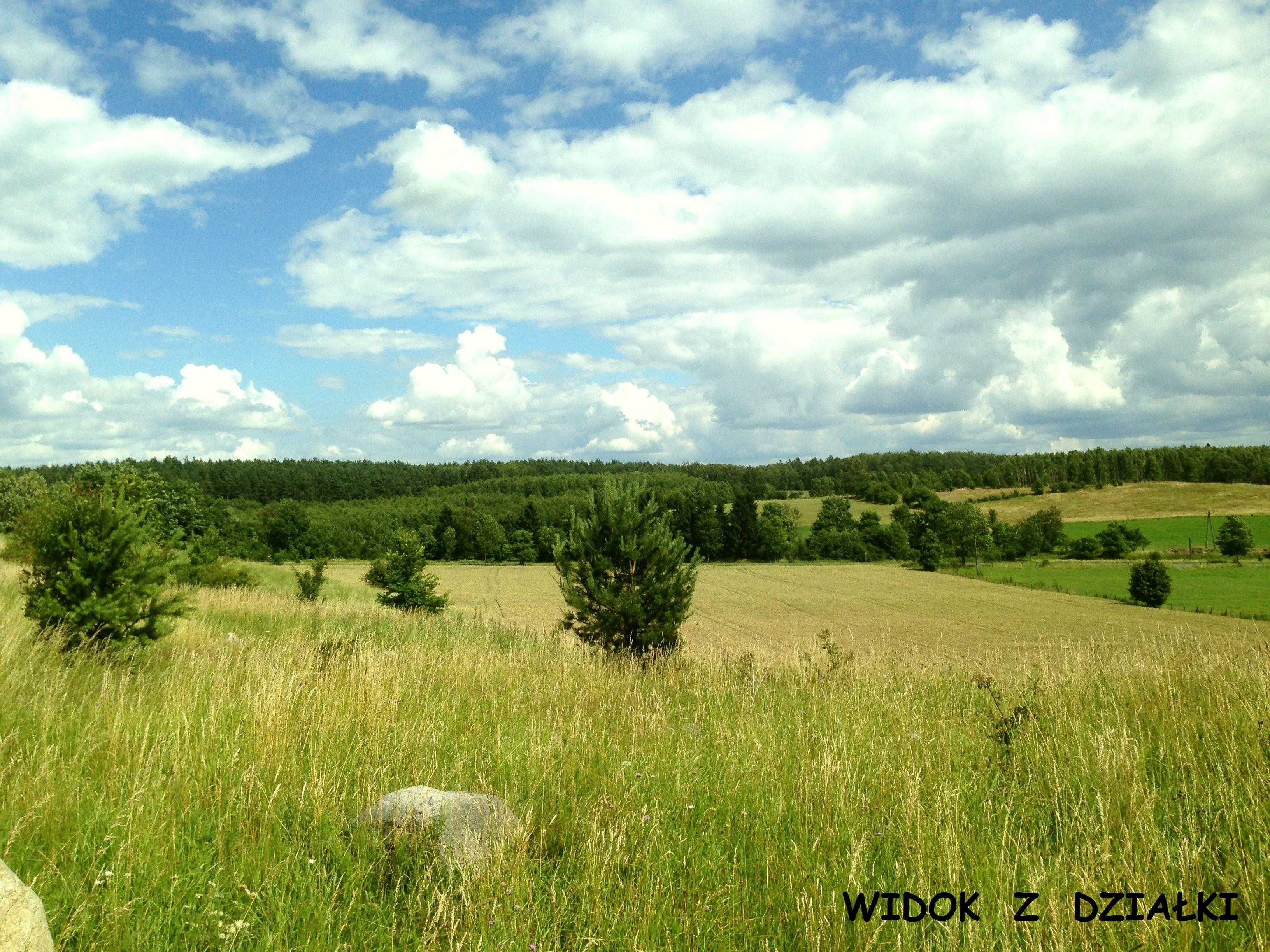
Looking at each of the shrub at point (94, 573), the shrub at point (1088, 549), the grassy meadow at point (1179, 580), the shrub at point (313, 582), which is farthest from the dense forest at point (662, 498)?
the shrub at point (94, 573)

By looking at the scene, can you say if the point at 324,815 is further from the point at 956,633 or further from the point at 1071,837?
the point at 956,633

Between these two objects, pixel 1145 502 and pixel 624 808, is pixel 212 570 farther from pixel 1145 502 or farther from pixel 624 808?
pixel 1145 502

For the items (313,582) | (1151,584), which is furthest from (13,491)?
(1151,584)

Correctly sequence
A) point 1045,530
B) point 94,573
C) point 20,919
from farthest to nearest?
1. point 1045,530
2. point 94,573
3. point 20,919

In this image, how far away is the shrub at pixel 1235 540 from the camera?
83.5m

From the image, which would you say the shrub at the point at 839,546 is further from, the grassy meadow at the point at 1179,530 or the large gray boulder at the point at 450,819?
the large gray boulder at the point at 450,819

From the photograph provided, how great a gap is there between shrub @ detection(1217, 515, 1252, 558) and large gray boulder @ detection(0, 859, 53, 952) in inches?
4148

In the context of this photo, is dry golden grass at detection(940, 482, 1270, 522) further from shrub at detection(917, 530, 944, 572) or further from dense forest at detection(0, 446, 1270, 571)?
shrub at detection(917, 530, 944, 572)

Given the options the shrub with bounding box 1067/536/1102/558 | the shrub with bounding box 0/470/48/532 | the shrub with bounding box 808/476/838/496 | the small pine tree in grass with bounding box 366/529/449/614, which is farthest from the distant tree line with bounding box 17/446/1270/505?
the small pine tree in grass with bounding box 366/529/449/614

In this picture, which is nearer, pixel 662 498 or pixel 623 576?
pixel 623 576

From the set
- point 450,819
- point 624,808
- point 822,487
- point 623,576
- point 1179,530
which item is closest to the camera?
point 450,819

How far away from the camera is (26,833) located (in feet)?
12.0

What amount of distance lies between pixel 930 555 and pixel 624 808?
9536cm

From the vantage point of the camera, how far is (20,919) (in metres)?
2.46
